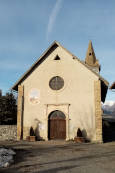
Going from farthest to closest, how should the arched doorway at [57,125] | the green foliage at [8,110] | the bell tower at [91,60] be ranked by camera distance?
1. the bell tower at [91,60]
2. the green foliage at [8,110]
3. the arched doorway at [57,125]

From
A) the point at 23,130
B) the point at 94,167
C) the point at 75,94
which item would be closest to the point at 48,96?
the point at 75,94

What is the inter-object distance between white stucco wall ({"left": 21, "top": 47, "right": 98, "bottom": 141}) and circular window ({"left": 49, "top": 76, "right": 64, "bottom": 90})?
29 centimetres

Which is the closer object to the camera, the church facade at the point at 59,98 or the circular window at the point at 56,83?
the church facade at the point at 59,98

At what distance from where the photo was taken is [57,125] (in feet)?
53.7

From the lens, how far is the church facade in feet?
51.7

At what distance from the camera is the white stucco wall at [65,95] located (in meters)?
15.8

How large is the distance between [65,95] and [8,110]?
34.8 ft

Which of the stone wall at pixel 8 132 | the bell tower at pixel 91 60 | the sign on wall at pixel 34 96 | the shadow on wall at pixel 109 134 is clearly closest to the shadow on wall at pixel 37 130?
the sign on wall at pixel 34 96

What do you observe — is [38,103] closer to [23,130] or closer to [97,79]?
[23,130]

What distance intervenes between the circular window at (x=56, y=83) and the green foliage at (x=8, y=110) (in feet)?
30.8

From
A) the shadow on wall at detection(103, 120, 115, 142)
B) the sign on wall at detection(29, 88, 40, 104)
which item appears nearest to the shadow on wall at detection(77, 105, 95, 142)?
the shadow on wall at detection(103, 120, 115, 142)

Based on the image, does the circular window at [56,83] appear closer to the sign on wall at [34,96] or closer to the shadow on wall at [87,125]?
the sign on wall at [34,96]

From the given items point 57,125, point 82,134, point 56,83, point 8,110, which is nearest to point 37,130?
point 57,125

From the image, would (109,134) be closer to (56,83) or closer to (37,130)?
(37,130)
